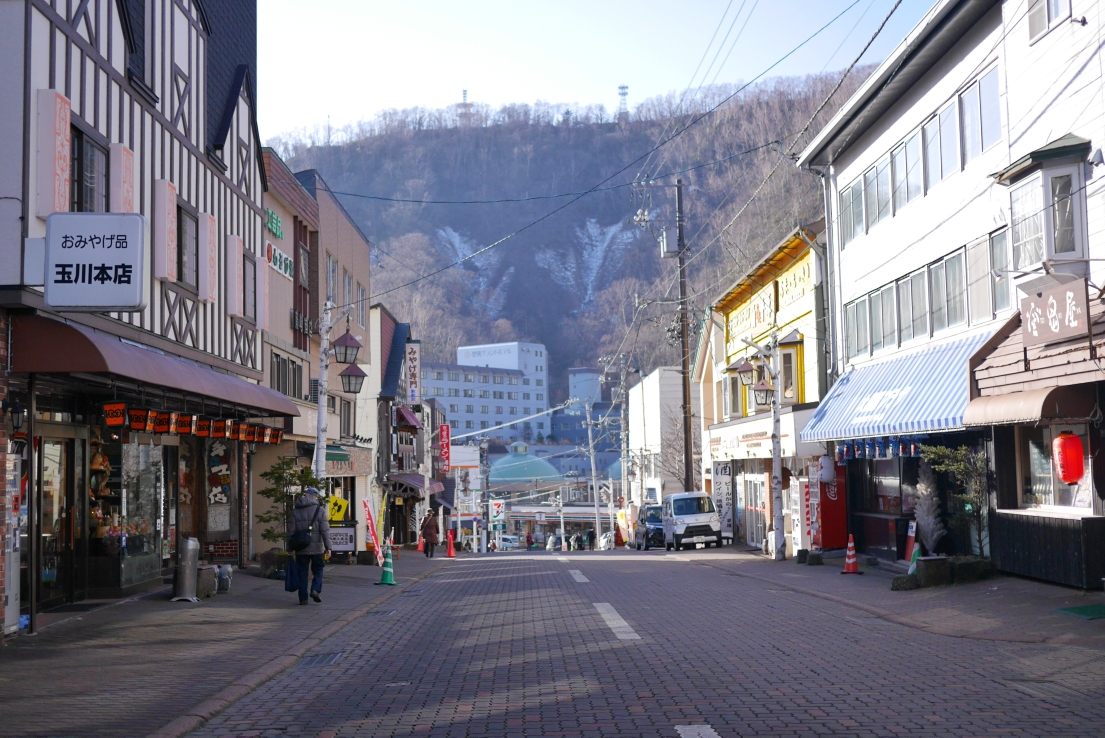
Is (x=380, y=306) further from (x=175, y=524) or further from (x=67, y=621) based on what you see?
(x=67, y=621)

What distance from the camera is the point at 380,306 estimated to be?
43156 mm

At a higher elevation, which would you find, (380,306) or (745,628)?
(380,306)

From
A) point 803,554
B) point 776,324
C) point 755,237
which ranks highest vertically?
point 755,237

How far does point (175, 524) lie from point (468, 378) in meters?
105

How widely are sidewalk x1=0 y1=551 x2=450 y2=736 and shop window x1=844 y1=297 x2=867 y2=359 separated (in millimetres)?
13722

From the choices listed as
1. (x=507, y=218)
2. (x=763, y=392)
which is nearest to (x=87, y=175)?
(x=763, y=392)

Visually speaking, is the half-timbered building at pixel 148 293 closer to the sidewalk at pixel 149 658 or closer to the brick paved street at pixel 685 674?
the sidewalk at pixel 149 658

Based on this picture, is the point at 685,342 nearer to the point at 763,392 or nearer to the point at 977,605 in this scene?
the point at 763,392

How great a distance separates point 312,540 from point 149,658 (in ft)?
20.0

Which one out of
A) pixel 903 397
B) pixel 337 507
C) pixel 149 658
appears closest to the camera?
pixel 149 658

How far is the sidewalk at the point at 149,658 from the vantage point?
332 inches

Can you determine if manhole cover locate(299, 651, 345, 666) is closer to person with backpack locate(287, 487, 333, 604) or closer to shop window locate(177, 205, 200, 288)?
person with backpack locate(287, 487, 333, 604)

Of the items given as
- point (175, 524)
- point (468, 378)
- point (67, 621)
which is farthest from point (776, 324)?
point (468, 378)

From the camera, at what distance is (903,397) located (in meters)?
20.4
